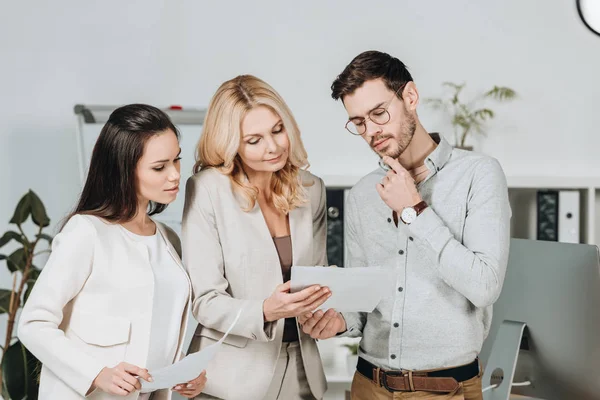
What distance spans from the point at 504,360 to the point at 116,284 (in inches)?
40.0

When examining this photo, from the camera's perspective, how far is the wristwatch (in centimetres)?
163

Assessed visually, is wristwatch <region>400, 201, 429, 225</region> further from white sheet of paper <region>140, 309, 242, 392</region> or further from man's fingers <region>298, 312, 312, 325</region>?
white sheet of paper <region>140, 309, 242, 392</region>

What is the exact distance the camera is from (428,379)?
1655 mm

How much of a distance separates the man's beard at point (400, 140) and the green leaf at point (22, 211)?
5.84 feet

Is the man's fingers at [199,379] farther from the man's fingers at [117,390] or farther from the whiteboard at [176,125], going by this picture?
the whiteboard at [176,125]

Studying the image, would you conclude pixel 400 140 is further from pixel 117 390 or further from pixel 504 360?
pixel 117 390

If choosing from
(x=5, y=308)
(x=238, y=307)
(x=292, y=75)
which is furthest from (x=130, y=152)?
(x=292, y=75)

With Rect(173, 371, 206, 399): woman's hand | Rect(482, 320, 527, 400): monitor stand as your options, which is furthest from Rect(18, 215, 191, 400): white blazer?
Result: Rect(482, 320, 527, 400): monitor stand

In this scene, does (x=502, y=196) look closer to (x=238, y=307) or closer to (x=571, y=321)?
(x=571, y=321)

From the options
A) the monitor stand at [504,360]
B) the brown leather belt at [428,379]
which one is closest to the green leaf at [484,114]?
the monitor stand at [504,360]

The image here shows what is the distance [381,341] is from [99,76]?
7.43 ft

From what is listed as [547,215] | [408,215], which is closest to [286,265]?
[408,215]

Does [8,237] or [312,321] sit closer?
[312,321]

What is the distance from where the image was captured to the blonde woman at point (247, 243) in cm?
167
